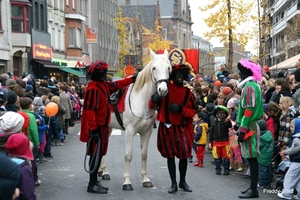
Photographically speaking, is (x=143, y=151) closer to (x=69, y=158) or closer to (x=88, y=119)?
(x=88, y=119)

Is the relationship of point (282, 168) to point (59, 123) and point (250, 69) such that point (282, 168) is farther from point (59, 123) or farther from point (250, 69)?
point (59, 123)

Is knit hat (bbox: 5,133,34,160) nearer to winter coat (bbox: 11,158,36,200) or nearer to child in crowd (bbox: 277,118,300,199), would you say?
winter coat (bbox: 11,158,36,200)

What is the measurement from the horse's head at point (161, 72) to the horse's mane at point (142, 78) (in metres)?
0.25

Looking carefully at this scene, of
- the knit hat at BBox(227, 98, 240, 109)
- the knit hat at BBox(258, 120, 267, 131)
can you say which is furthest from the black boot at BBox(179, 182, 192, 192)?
the knit hat at BBox(227, 98, 240, 109)

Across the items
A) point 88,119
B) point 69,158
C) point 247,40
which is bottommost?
point 69,158

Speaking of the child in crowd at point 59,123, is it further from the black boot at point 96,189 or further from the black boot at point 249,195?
the black boot at point 249,195

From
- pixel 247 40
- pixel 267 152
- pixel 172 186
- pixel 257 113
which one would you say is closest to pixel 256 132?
pixel 257 113

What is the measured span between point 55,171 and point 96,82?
3074 mm

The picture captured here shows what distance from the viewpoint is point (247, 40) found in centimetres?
3050

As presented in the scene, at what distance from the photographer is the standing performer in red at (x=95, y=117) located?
8.18m

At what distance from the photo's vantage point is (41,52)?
108ft

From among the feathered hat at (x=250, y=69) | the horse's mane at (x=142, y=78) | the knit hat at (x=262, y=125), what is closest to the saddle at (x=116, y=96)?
the horse's mane at (x=142, y=78)

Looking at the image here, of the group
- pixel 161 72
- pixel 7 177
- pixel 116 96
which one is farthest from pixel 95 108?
pixel 7 177

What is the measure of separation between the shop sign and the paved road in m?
19.9
